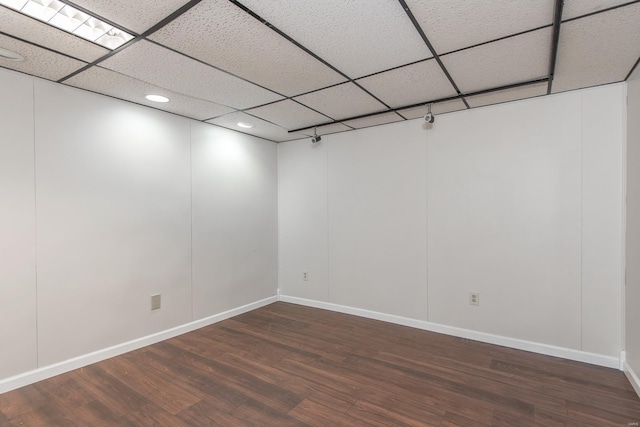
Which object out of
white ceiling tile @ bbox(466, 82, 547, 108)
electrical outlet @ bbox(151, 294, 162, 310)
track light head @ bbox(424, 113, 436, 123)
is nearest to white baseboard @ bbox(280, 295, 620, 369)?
electrical outlet @ bbox(151, 294, 162, 310)

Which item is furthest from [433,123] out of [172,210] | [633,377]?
[172,210]

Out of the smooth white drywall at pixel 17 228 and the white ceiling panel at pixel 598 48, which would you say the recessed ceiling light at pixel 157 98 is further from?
the white ceiling panel at pixel 598 48

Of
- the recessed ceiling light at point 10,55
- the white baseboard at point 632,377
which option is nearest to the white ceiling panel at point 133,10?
the recessed ceiling light at point 10,55

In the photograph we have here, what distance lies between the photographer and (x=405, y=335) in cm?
338

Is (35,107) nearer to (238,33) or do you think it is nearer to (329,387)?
(238,33)

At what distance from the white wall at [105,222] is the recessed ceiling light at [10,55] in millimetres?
264

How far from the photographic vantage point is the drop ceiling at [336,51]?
1666 millimetres

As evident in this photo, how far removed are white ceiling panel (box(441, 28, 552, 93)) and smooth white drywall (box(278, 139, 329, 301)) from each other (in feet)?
7.13

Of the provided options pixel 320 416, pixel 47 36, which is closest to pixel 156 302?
pixel 320 416

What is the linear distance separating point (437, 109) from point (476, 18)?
1.58 meters

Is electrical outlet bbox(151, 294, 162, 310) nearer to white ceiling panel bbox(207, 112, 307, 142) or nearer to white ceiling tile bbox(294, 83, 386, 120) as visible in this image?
Result: white ceiling panel bbox(207, 112, 307, 142)

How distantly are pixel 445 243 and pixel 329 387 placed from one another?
1956mm

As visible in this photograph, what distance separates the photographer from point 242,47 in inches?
79.7

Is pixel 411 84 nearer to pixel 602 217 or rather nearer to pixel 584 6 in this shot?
pixel 584 6
